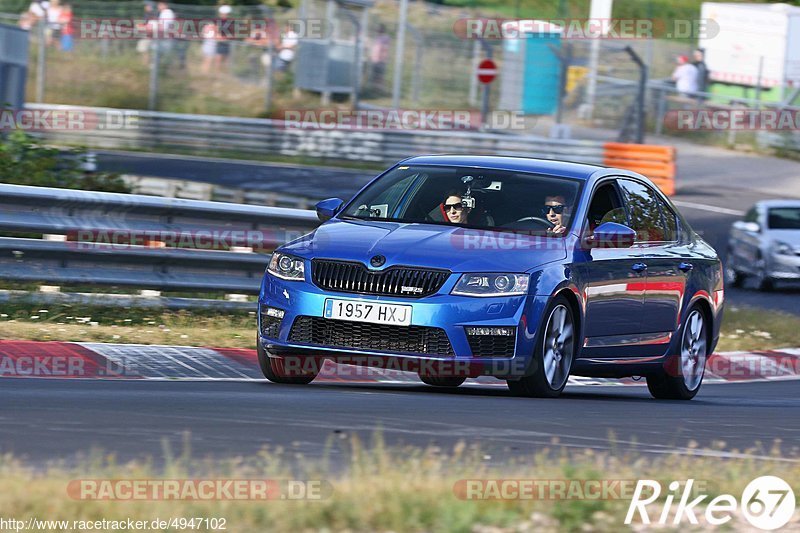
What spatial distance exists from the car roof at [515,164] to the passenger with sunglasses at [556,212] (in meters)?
0.32

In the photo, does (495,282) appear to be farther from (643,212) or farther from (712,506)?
(712,506)

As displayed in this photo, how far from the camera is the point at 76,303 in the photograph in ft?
38.4

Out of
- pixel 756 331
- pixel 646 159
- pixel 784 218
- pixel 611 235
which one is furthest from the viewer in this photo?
pixel 646 159

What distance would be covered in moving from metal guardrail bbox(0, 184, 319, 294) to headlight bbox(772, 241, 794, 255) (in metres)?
9.92

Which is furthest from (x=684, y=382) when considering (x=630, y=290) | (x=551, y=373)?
(x=551, y=373)

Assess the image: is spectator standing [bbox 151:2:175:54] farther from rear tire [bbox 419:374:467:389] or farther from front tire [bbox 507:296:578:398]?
front tire [bbox 507:296:578:398]

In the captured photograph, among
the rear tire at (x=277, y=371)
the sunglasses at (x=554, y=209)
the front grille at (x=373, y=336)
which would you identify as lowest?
the rear tire at (x=277, y=371)

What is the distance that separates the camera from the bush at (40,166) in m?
14.9

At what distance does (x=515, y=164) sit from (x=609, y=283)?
0.99 m

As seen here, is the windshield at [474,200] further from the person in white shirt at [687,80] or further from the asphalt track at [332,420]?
the person in white shirt at [687,80]

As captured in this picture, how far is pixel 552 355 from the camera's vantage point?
9234 millimetres

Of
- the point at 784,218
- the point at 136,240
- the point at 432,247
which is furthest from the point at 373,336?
the point at 784,218

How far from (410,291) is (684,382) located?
9.89 ft

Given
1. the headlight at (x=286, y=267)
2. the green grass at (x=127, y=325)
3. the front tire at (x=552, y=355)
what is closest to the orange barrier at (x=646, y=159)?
the green grass at (x=127, y=325)
